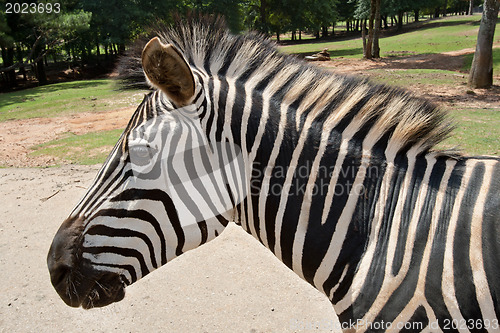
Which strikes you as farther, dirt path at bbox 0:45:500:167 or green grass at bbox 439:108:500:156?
dirt path at bbox 0:45:500:167

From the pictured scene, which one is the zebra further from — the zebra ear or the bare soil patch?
the bare soil patch

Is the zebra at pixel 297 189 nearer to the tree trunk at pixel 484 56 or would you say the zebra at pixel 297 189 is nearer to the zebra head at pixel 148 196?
the zebra head at pixel 148 196

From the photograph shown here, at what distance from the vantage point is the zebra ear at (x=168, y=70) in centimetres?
143

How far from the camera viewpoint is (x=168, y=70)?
1.49 meters

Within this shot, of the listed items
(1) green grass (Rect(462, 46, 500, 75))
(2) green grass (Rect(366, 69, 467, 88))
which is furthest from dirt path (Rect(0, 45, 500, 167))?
(1) green grass (Rect(462, 46, 500, 75))

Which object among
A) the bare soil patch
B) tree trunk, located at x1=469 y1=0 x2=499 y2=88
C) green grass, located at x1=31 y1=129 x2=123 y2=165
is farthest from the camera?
tree trunk, located at x1=469 y1=0 x2=499 y2=88

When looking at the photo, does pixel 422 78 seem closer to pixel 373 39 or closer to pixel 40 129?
pixel 373 39

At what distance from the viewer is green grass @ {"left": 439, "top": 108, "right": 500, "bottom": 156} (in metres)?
6.60

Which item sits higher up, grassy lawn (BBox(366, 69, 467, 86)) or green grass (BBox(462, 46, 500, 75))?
green grass (BBox(462, 46, 500, 75))

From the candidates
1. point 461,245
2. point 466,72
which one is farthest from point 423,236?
point 466,72

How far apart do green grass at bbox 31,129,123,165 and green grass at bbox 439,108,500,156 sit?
803 centimetres

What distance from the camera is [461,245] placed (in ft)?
4.58

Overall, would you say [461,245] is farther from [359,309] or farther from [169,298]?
[169,298]

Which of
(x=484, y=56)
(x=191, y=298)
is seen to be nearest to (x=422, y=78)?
(x=484, y=56)
